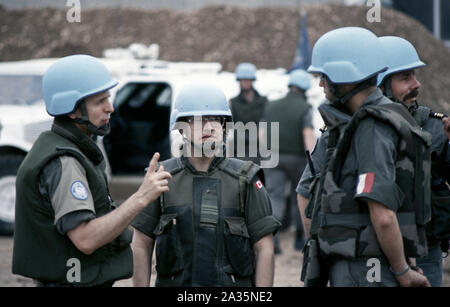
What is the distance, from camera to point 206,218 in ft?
11.9

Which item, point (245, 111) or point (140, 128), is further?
point (140, 128)

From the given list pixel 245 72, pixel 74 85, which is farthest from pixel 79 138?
pixel 245 72

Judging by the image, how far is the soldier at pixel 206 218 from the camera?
3.58 metres

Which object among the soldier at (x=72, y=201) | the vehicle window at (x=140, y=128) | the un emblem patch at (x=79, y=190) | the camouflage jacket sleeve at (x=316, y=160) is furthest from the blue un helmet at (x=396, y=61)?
the vehicle window at (x=140, y=128)

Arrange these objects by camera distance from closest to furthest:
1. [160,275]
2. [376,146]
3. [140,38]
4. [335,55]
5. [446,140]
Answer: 1. [376,146]
2. [335,55]
3. [160,275]
4. [446,140]
5. [140,38]

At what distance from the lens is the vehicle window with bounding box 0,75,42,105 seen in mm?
10750

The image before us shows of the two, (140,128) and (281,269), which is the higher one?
(140,128)

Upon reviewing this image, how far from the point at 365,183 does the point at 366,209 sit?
151 millimetres

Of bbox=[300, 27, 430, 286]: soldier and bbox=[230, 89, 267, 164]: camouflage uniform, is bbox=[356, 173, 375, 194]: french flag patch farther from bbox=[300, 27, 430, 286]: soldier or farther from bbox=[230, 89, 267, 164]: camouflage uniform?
bbox=[230, 89, 267, 164]: camouflage uniform

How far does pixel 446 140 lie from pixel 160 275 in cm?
175

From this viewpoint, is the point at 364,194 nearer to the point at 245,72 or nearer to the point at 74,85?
the point at 74,85

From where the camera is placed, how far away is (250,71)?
9.90 metres

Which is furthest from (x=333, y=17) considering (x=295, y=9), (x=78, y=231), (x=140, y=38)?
(x=78, y=231)

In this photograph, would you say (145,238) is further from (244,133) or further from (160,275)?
(244,133)
